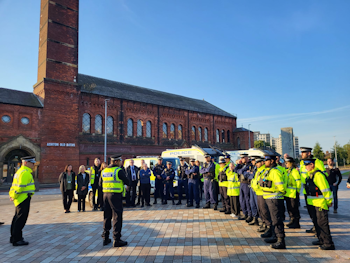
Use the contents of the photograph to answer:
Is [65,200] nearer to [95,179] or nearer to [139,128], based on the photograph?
[95,179]

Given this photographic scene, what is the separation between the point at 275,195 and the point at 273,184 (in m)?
0.25

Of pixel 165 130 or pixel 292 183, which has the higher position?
pixel 165 130

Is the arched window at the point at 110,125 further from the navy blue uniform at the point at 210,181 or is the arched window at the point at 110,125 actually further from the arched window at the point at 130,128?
the navy blue uniform at the point at 210,181

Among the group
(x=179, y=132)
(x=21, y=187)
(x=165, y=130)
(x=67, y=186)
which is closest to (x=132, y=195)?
(x=67, y=186)

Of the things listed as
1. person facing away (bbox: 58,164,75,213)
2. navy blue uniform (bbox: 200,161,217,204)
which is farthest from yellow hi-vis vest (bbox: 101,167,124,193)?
person facing away (bbox: 58,164,75,213)

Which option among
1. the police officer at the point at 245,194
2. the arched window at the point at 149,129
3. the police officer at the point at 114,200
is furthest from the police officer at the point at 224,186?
the arched window at the point at 149,129

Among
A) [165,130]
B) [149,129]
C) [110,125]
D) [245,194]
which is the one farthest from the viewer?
[165,130]

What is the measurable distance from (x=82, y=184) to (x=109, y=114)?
19.7 meters

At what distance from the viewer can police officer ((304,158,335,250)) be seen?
185 inches

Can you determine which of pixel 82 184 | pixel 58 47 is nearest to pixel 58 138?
pixel 58 47

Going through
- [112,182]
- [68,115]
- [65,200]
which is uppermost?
[68,115]

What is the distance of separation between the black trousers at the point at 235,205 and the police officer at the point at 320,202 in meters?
Result: 2.82

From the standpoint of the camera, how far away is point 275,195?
4973 mm

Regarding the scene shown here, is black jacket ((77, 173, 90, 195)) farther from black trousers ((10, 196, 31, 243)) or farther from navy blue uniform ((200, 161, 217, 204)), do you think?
navy blue uniform ((200, 161, 217, 204))
